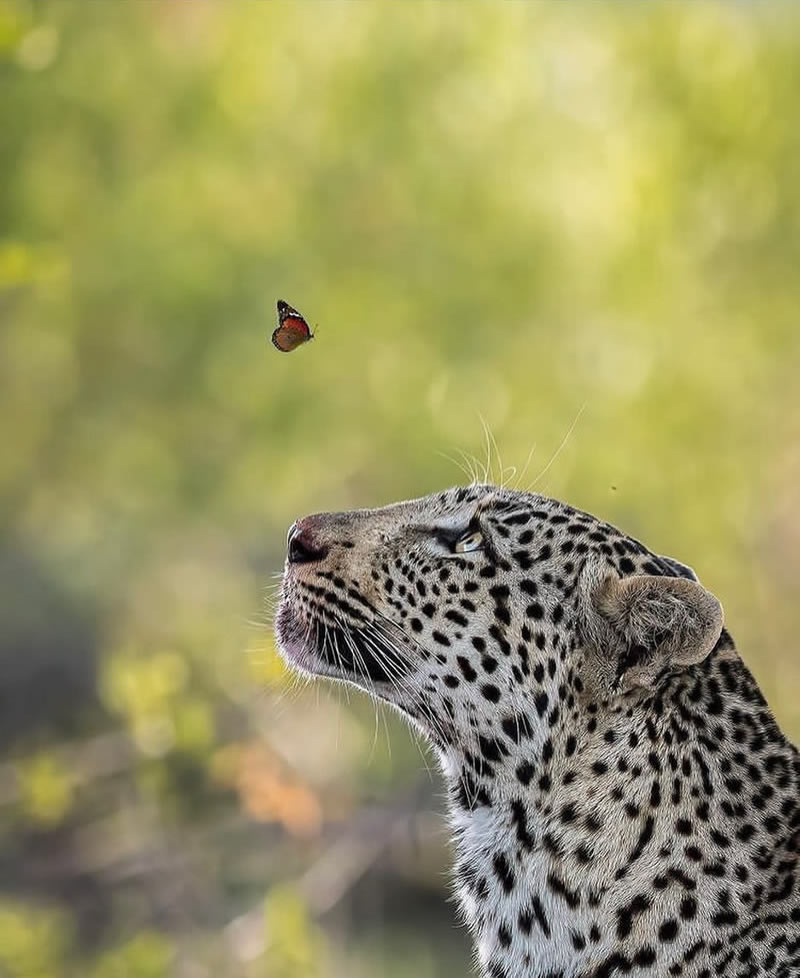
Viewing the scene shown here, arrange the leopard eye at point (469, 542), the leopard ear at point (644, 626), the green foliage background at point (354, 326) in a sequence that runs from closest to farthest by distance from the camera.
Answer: the leopard ear at point (644, 626), the leopard eye at point (469, 542), the green foliage background at point (354, 326)

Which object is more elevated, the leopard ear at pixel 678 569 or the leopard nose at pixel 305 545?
the leopard nose at pixel 305 545

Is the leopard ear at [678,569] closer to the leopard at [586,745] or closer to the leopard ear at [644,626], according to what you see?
the leopard at [586,745]

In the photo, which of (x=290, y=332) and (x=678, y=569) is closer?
(x=290, y=332)

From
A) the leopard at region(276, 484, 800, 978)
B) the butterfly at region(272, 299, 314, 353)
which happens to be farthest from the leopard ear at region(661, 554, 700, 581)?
the butterfly at region(272, 299, 314, 353)

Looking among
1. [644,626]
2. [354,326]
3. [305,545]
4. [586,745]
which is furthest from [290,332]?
[354,326]

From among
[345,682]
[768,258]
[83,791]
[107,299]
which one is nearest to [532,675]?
[345,682]

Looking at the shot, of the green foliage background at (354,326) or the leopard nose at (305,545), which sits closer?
the leopard nose at (305,545)

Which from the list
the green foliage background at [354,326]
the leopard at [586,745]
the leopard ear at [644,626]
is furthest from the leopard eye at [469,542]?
the green foliage background at [354,326]

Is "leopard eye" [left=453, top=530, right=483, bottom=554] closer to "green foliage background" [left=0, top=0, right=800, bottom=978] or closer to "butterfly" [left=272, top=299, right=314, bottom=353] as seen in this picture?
"butterfly" [left=272, top=299, right=314, bottom=353]

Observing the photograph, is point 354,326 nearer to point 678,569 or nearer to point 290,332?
point 678,569
